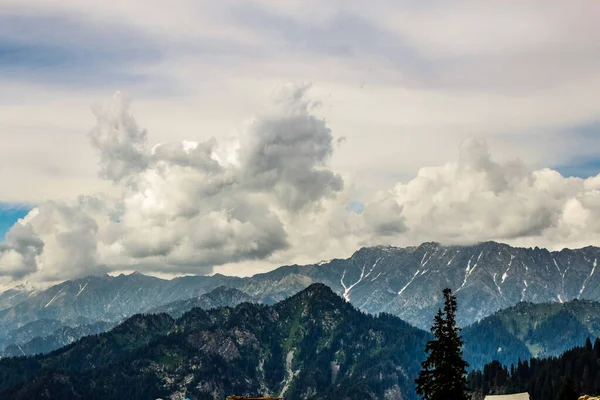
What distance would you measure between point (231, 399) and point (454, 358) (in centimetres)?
3351

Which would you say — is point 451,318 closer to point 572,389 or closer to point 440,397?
point 440,397

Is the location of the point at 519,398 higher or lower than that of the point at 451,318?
lower

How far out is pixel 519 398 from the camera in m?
170

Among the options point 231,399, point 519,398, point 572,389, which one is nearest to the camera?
point 231,399

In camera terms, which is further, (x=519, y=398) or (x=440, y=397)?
(x=519, y=398)

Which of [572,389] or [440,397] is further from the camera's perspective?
[572,389]

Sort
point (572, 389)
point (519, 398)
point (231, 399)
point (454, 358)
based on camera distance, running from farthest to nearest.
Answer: point (519, 398)
point (572, 389)
point (231, 399)
point (454, 358)

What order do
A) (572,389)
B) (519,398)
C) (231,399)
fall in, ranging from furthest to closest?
1. (519,398)
2. (572,389)
3. (231,399)

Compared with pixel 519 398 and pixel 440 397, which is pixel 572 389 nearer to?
pixel 519 398

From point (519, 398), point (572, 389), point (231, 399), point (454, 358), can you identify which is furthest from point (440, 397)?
point (519, 398)

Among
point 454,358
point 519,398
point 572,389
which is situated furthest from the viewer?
point 519,398

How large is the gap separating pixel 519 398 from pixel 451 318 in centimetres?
8244

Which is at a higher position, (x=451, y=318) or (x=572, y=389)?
(x=451, y=318)

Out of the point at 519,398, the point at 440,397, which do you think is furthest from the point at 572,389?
the point at 440,397
